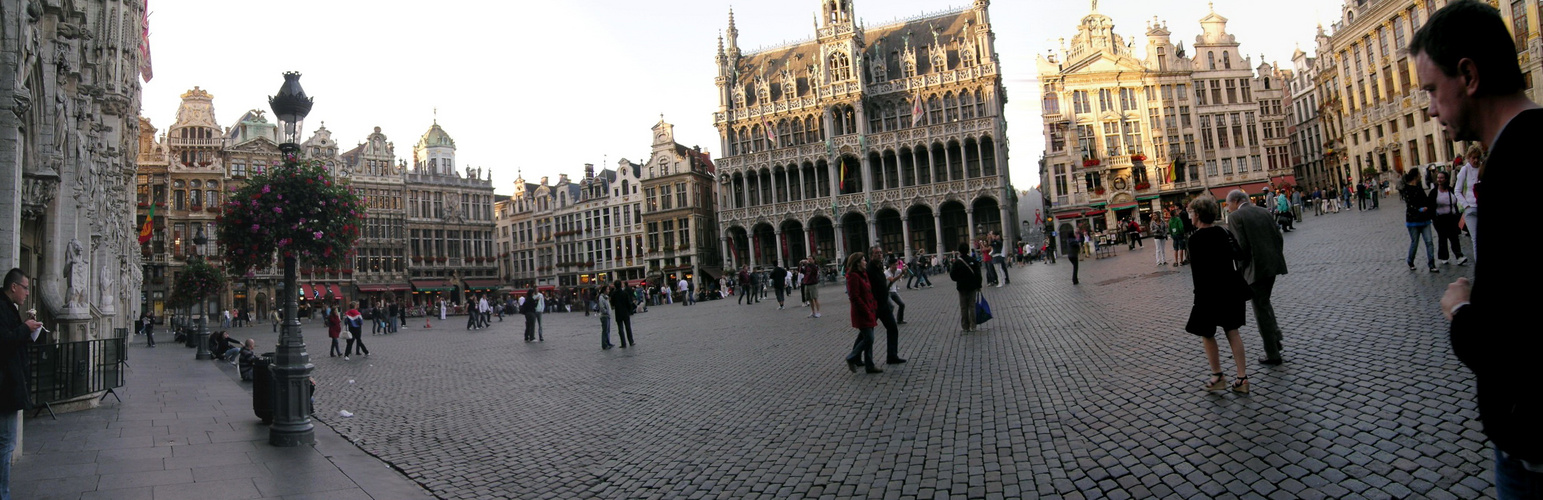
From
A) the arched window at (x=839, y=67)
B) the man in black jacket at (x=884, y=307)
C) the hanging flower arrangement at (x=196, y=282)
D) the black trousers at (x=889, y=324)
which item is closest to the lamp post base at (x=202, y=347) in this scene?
the hanging flower arrangement at (x=196, y=282)

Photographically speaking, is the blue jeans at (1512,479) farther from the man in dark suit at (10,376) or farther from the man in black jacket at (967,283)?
the man in black jacket at (967,283)

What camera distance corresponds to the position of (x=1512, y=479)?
2092mm

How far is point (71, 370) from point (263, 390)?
Answer: 9.81 ft

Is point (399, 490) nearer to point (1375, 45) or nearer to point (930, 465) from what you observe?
point (930, 465)

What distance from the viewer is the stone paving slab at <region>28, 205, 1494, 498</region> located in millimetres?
4844

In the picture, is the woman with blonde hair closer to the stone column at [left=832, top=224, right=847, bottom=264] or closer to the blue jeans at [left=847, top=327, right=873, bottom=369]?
the blue jeans at [left=847, top=327, right=873, bottom=369]

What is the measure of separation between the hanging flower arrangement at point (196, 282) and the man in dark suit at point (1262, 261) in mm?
33616

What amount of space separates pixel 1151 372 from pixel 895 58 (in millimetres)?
53627

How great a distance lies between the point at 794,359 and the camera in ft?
39.0

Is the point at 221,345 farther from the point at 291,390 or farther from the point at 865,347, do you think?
the point at 865,347

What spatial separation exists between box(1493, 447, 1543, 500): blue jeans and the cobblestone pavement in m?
2.35

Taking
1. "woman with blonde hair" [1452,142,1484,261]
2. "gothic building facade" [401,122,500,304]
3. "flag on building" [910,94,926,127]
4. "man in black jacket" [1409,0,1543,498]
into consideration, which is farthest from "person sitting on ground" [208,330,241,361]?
"gothic building facade" [401,122,500,304]

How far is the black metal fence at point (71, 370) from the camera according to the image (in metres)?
9.38

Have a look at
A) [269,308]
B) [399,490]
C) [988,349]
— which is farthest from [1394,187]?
[269,308]
